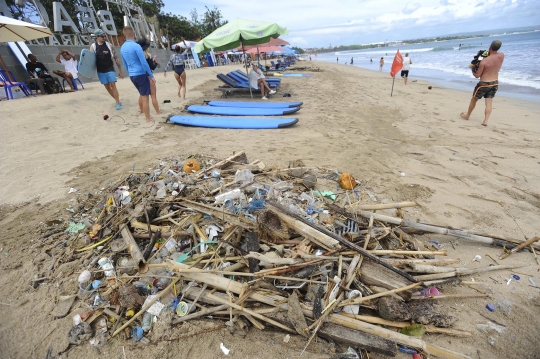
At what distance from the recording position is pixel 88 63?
6.34m

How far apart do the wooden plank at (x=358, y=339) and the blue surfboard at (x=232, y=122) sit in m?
4.86

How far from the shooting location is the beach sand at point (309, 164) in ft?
5.91

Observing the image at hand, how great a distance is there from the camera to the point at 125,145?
5.04 metres

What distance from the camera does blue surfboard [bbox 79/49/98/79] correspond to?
616 centimetres

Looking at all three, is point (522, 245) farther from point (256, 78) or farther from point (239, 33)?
point (256, 78)

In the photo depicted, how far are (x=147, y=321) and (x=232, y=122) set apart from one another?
5097 millimetres

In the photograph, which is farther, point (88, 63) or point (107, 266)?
point (88, 63)

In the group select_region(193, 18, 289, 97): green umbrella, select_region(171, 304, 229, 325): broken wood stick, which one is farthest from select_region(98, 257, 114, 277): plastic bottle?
select_region(193, 18, 289, 97): green umbrella

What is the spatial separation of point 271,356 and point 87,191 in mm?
3195

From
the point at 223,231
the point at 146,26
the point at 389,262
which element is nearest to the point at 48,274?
the point at 223,231

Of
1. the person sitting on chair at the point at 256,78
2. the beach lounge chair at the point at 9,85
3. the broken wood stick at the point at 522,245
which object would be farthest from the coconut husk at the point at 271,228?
the beach lounge chair at the point at 9,85

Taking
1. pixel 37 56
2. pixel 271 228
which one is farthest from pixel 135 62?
pixel 37 56

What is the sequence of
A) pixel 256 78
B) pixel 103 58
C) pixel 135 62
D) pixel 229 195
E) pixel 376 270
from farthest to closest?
pixel 256 78, pixel 103 58, pixel 135 62, pixel 229 195, pixel 376 270

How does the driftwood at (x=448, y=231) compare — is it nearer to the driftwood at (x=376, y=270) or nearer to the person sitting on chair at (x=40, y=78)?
the driftwood at (x=376, y=270)
